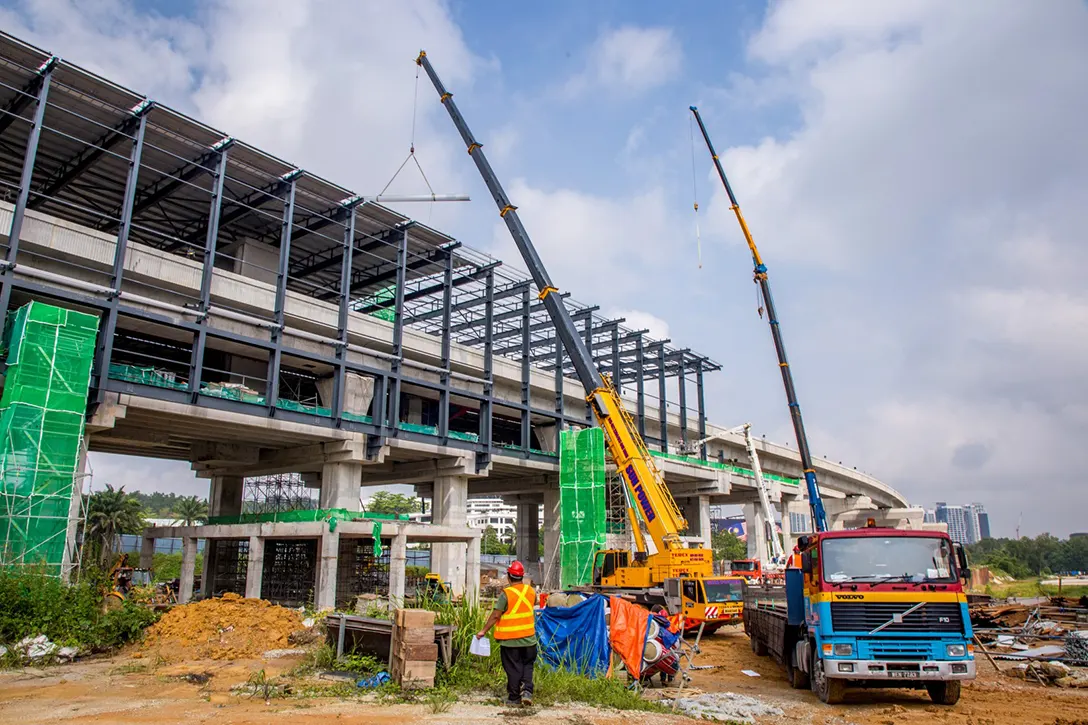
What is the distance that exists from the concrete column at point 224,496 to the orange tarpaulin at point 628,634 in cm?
3328

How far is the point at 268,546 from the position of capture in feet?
128

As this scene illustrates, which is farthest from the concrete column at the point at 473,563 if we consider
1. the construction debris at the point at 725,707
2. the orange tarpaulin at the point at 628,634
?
the construction debris at the point at 725,707

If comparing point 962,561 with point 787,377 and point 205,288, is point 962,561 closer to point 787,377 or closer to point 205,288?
point 787,377

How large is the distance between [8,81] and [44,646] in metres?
23.8

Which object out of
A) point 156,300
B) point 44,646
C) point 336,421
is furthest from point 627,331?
point 44,646

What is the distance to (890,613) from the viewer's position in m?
11.5

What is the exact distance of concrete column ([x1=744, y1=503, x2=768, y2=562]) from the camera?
5346 centimetres

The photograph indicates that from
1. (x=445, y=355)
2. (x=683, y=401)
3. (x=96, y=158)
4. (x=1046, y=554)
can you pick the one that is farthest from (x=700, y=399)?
(x=1046, y=554)

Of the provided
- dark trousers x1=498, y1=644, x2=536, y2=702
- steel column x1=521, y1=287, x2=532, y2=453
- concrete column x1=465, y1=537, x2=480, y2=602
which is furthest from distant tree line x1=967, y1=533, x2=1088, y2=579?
dark trousers x1=498, y1=644, x2=536, y2=702

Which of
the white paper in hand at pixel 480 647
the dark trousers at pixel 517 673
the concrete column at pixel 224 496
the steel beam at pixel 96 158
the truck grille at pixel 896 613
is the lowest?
the dark trousers at pixel 517 673

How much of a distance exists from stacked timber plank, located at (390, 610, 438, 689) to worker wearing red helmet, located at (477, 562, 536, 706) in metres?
1.29

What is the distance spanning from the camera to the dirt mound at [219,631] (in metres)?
17.0

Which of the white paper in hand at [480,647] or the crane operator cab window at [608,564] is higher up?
the crane operator cab window at [608,564]

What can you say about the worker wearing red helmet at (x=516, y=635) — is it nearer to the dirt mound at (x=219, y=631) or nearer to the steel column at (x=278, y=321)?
the dirt mound at (x=219, y=631)
